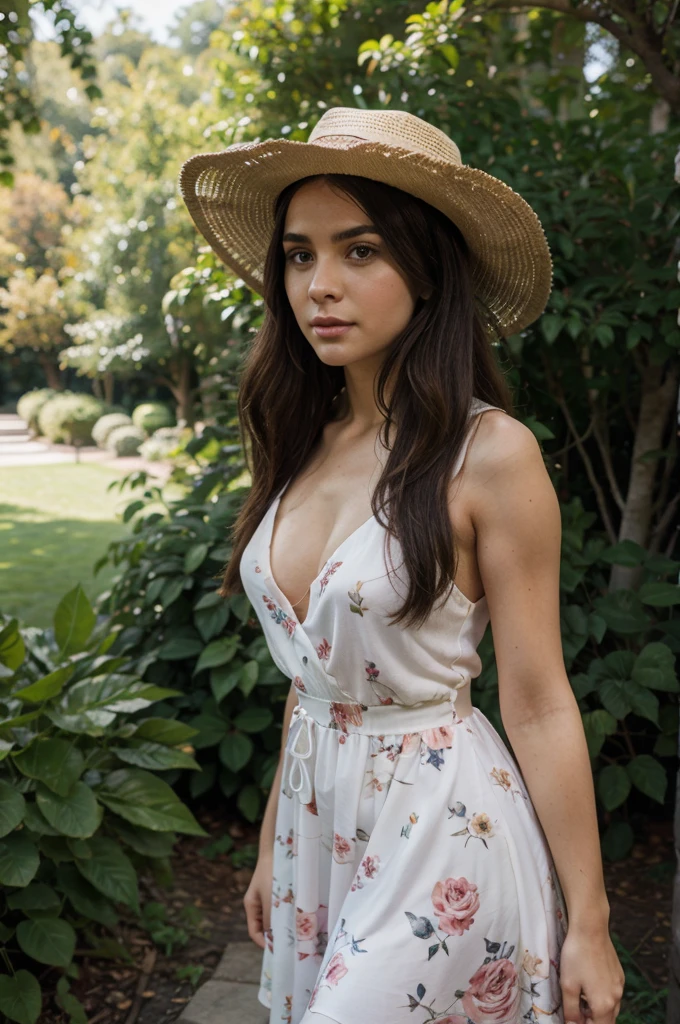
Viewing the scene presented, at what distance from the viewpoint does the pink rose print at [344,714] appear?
4.43 ft

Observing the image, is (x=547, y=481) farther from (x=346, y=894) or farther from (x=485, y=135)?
(x=485, y=135)

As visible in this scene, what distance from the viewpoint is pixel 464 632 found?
132 centimetres

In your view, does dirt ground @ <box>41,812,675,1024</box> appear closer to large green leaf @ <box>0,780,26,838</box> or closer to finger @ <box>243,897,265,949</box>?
large green leaf @ <box>0,780,26,838</box>

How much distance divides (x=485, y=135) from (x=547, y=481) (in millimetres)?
1938

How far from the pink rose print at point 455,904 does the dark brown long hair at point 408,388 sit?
0.34 meters

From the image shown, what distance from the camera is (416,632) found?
127 centimetres

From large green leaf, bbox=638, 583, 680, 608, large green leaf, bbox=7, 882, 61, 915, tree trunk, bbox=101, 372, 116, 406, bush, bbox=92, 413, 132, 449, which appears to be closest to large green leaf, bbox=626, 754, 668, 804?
large green leaf, bbox=638, 583, 680, 608

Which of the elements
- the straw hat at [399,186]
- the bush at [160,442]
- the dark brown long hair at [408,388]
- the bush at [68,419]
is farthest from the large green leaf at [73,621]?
the bush at [160,442]

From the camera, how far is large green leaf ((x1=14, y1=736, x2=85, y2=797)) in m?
2.09

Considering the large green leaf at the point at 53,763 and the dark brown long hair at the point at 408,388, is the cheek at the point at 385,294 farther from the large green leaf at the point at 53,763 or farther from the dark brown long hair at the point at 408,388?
the large green leaf at the point at 53,763

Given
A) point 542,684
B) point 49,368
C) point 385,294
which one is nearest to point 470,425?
point 385,294

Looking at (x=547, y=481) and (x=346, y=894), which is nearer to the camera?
(x=547, y=481)

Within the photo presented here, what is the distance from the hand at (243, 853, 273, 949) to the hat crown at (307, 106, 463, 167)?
1181 mm

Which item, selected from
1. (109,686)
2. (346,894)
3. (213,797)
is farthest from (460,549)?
(213,797)
